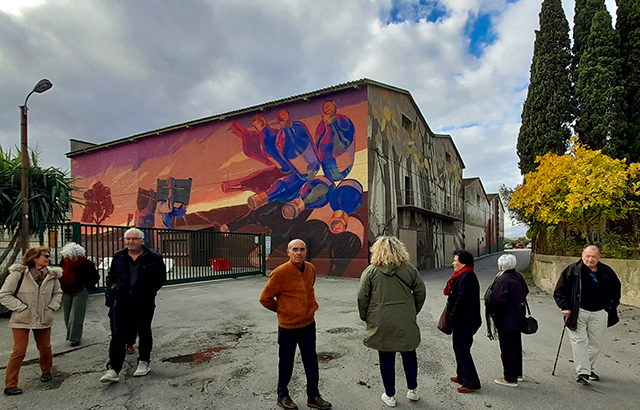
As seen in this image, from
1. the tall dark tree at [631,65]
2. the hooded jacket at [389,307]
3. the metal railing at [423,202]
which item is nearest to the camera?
the hooded jacket at [389,307]

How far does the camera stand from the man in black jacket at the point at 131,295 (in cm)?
423

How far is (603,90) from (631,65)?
142cm

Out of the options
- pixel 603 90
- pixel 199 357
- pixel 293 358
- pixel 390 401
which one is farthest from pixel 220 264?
pixel 603 90

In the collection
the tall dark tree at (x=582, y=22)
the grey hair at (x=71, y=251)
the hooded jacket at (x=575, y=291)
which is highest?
the tall dark tree at (x=582, y=22)

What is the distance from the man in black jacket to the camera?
4.23 meters

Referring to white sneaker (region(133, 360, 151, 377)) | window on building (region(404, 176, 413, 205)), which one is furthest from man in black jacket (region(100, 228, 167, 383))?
window on building (region(404, 176, 413, 205))

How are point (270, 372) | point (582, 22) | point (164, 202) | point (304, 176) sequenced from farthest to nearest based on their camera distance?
1. point (164, 202)
2. point (304, 176)
3. point (582, 22)
4. point (270, 372)

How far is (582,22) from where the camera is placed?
1569cm

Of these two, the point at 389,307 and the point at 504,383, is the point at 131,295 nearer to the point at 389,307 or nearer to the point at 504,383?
the point at 389,307

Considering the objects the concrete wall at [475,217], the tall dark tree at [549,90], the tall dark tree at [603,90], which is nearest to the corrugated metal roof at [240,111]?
the tall dark tree at [549,90]

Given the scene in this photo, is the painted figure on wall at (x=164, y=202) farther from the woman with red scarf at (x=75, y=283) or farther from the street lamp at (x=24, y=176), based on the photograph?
the woman with red scarf at (x=75, y=283)

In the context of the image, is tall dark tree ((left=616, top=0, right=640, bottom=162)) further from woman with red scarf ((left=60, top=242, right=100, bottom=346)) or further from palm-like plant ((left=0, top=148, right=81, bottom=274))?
palm-like plant ((left=0, top=148, right=81, bottom=274))

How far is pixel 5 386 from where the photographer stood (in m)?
4.07

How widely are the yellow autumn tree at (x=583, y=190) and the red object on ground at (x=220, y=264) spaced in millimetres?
10419
